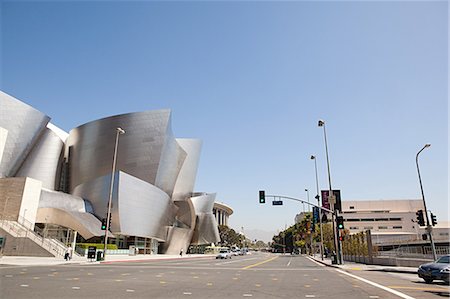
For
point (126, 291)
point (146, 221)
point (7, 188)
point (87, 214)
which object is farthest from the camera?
point (146, 221)

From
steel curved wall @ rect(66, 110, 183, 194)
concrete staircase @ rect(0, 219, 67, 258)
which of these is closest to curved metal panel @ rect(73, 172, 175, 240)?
steel curved wall @ rect(66, 110, 183, 194)

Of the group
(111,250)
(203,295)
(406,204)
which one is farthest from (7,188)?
(406,204)

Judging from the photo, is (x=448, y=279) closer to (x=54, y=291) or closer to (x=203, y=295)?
(x=203, y=295)

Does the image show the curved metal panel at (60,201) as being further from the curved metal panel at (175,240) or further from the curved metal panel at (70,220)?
the curved metal panel at (175,240)

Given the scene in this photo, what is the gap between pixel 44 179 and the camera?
70.1m

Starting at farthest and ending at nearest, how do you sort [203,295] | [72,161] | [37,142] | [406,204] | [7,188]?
1. [406,204]
2. [72,161]
3. [37,142]
4. [7,188]
5. [203,295]

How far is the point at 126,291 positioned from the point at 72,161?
72.0 meters

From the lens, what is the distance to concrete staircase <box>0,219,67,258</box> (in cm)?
3716

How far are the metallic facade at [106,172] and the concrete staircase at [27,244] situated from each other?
13.3 metres

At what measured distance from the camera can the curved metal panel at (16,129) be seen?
60.3m

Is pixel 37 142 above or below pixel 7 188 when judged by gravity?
above

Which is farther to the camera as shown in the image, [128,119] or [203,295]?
[128,119]

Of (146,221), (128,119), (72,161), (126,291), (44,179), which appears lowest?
(126,291)

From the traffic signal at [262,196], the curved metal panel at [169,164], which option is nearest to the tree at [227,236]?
the curved metal panel at [169,164]
